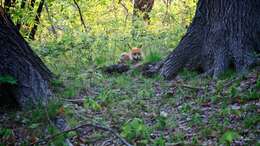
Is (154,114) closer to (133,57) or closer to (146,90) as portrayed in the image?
(146,90)

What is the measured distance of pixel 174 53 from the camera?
744cm

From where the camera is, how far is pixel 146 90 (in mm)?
6605

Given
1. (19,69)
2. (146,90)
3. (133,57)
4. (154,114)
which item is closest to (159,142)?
(154,114)

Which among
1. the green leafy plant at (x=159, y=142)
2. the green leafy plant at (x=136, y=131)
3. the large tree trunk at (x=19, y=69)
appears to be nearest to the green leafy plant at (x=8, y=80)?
the large tree trunk at (x=19, y=69)

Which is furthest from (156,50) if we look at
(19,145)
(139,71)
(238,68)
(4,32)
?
(19,145)

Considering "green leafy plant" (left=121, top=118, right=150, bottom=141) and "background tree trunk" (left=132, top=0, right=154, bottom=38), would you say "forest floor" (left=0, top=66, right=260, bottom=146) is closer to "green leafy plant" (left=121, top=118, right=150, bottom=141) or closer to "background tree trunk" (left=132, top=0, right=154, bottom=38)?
"green leafy plant" (left=121, top=118, right=150, bottom=141)

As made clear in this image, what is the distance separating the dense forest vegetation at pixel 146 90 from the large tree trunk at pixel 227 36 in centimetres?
2

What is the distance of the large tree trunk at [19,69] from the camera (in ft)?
18.9

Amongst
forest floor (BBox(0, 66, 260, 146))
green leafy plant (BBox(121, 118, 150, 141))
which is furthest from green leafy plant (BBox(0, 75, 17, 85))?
green leafy plant (BBox(121, 118, 150, 141))

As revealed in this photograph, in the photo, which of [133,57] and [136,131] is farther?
[133,57]

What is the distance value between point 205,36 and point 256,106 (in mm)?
2486

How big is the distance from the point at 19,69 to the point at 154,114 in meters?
2.21

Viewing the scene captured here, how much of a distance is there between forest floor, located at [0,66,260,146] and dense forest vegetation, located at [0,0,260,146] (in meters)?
0.01

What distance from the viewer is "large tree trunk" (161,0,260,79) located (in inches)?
260
